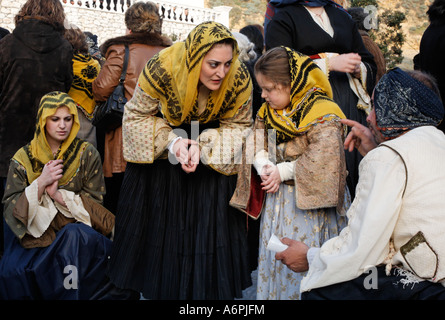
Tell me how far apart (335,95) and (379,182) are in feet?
5.00

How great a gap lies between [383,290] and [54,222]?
89.6 inches

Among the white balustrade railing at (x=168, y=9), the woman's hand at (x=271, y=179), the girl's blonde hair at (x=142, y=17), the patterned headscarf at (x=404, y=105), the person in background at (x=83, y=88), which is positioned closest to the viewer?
the patterned headscarf at (x=404, y=105)

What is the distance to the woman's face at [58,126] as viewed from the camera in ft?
11.6

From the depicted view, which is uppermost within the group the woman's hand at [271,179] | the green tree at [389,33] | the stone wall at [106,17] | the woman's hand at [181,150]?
the woman's hand at [181,150]

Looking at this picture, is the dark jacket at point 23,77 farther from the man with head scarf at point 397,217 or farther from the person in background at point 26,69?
the man with head scarf at point 397,217

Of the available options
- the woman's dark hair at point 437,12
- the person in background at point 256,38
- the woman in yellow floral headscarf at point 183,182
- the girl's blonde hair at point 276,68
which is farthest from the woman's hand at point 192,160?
the person in background at point 256,38

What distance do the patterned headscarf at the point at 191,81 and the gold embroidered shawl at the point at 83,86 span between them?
5.73 ft

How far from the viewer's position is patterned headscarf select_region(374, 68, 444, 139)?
6.85 feet

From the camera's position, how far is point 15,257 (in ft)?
11.0

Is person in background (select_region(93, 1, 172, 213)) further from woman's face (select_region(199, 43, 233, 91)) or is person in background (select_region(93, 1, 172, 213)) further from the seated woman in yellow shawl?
woman's face (select_region(199, 43, 233, 91))

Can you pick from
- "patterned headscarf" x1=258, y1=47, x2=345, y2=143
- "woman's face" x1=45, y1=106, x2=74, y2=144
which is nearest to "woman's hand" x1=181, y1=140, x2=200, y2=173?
"patterned headscarf" x1=258, y1=47, x2=345, y2=143

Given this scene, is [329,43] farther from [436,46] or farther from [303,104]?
[436,46]
